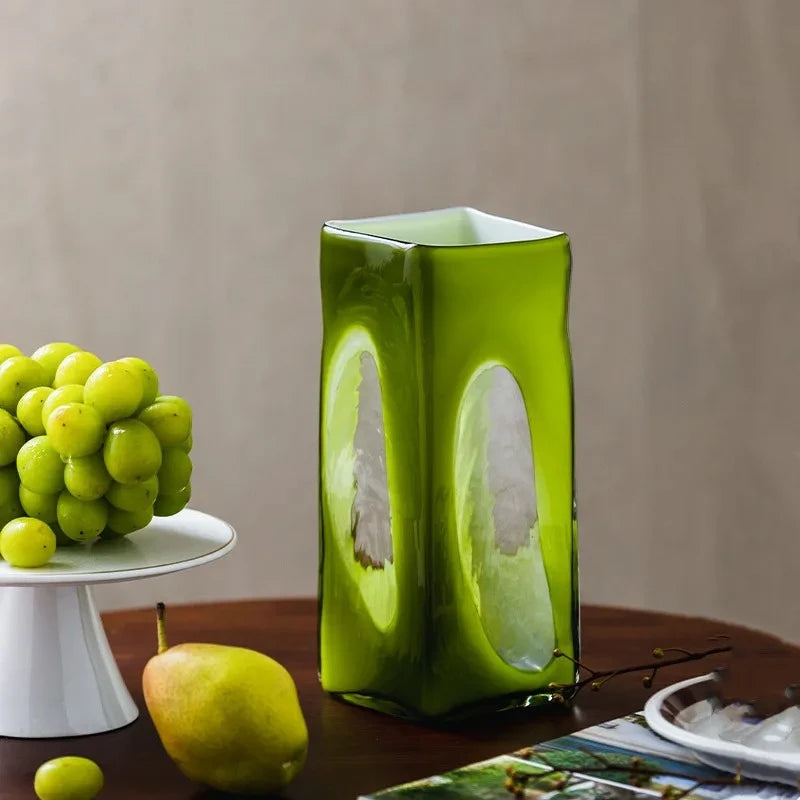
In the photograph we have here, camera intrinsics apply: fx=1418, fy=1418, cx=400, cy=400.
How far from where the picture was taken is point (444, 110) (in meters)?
2.01

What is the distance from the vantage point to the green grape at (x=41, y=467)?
2.59ft

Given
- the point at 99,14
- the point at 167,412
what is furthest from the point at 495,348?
the point at 99,14

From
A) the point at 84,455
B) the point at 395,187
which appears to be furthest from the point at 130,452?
the point at 395,187

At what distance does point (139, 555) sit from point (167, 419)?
8cm

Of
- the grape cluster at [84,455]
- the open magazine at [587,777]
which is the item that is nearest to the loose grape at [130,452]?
the grape cluster at [84,455]

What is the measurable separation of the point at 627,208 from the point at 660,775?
1.45 meters

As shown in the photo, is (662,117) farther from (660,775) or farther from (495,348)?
(660,775)

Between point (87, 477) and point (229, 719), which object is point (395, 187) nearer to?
point (87, 477)

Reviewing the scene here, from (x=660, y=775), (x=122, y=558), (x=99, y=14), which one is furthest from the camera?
(x=99, y=14)

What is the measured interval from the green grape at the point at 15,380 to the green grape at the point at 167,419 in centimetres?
8

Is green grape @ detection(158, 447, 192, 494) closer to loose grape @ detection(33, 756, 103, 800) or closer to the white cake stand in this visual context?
the white cake stand

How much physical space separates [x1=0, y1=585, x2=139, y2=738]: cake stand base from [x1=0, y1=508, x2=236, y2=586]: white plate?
1.2 inches

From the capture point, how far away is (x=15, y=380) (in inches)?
32.9

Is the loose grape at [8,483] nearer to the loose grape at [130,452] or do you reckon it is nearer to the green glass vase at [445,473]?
the loose grape at [130,452]
